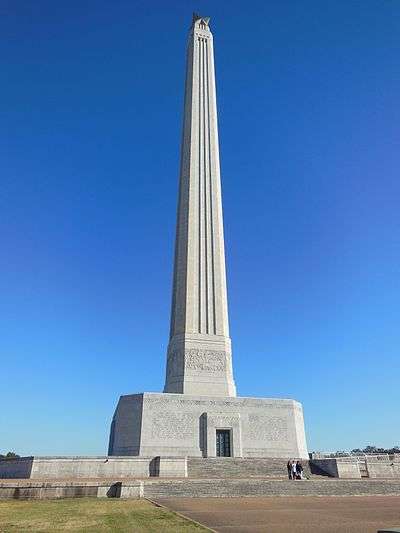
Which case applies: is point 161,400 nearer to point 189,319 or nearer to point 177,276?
point 189,319

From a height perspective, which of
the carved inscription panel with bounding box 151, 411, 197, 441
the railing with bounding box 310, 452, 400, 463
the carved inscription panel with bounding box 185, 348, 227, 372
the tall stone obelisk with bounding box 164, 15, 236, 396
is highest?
the tall stone obelisk with bounding box 164, 15, 236, 396

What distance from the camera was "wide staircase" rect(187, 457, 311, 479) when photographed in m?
21.8

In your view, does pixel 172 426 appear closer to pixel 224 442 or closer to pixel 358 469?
pixel 224 442

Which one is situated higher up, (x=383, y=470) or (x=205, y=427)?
(x=205, y=427)

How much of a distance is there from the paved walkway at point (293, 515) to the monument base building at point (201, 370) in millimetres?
10985

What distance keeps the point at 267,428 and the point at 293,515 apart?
1731cm

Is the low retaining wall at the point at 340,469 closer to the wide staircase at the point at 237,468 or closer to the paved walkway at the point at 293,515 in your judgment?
the wide staircase at the point at 237,468

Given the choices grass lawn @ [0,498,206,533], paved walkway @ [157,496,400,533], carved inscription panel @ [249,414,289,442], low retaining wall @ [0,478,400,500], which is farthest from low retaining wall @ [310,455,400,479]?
grass lawn @ [0,498,206,533]

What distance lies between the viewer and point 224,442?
86.1ft

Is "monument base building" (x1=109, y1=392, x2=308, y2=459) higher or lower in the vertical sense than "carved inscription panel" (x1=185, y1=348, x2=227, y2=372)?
lower

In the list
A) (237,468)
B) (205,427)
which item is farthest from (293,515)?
(205,427)

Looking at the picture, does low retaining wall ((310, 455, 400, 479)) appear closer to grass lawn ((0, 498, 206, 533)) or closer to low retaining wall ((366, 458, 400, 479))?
low retaining wall ((366, 458, 400, 479))

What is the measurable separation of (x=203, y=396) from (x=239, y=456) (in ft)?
13.7

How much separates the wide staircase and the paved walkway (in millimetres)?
7210
